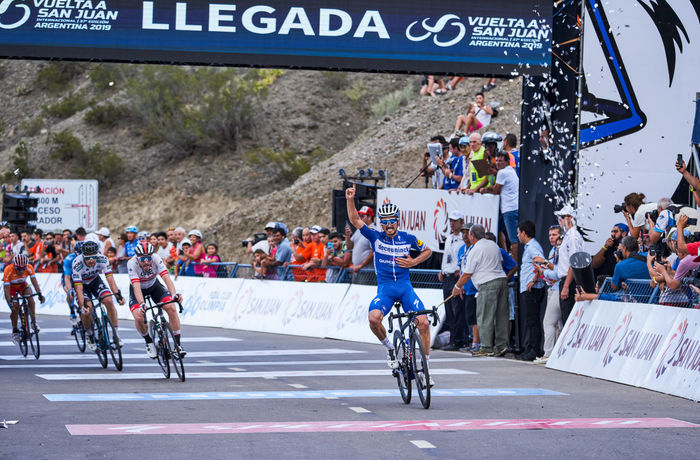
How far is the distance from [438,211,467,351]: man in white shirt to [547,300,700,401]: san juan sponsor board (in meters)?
3.35

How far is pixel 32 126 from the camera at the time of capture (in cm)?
6506

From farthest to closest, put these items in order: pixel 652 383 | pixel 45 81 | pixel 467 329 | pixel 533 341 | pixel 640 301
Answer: pixel 45 81
pixel 467 329
pixel 533 341
pixel 640 301
pixel 652 383

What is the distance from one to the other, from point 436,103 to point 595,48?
2723 cm

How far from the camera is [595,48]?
18.2 metres

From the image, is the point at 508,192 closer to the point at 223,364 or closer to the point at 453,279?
the point at 453,279

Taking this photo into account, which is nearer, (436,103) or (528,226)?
(528,226)

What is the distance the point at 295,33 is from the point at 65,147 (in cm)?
4483

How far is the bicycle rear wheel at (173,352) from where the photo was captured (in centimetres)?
1415

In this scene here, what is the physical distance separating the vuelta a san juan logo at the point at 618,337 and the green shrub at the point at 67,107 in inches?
2149

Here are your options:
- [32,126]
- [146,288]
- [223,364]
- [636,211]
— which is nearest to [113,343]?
[146,288]

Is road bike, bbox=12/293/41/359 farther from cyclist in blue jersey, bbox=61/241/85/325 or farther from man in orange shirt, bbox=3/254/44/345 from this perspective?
cyclist in blue jersey, bbox=61/241/85/325

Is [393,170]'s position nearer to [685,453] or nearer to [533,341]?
[533,341]

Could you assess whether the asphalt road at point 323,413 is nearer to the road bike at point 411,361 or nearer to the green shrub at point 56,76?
the road bike at point 411,361

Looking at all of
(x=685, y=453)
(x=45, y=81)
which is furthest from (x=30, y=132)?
(x=685, y=453)
